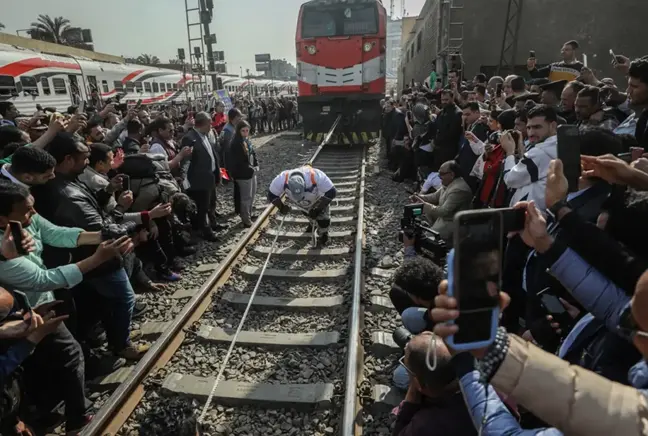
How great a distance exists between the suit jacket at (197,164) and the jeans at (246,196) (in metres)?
0.57

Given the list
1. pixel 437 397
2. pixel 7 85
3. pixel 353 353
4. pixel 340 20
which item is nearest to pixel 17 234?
pixel 353 353

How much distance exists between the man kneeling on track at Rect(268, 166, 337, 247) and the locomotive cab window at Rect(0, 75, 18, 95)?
1224cm

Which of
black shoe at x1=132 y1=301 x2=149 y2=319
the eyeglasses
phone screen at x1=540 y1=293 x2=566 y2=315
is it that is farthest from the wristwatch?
black shoe at x1=132 y1=301 x2=149 y2=319

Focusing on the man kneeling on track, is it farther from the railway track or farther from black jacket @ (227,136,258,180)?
black jacket @ (227,136,258,180)

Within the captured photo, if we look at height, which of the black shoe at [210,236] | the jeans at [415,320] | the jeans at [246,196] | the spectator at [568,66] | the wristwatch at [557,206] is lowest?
the black shoe at [210,236]

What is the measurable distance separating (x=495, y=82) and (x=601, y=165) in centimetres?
789

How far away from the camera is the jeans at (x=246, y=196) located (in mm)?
6703

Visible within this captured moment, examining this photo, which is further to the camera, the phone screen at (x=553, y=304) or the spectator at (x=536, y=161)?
the spectator at (x=536, y=161)

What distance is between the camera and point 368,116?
1225 cm

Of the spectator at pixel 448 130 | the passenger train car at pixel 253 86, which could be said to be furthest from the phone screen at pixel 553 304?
the passenger train car at pixel 253 86

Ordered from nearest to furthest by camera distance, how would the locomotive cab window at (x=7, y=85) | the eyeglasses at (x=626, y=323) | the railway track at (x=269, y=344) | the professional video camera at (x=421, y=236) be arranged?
the eyeglasses at (x=626, y=323)
the railway track at (x=269, y=344)
the professional video camera at (x=421, y=236)
the locomotive cab window at (x=7, y=85)

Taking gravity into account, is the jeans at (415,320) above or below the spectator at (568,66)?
below

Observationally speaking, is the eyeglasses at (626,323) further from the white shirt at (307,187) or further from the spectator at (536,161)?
the white shirt at (307,187)

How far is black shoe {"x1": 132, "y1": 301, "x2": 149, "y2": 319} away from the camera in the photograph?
14.4ft
